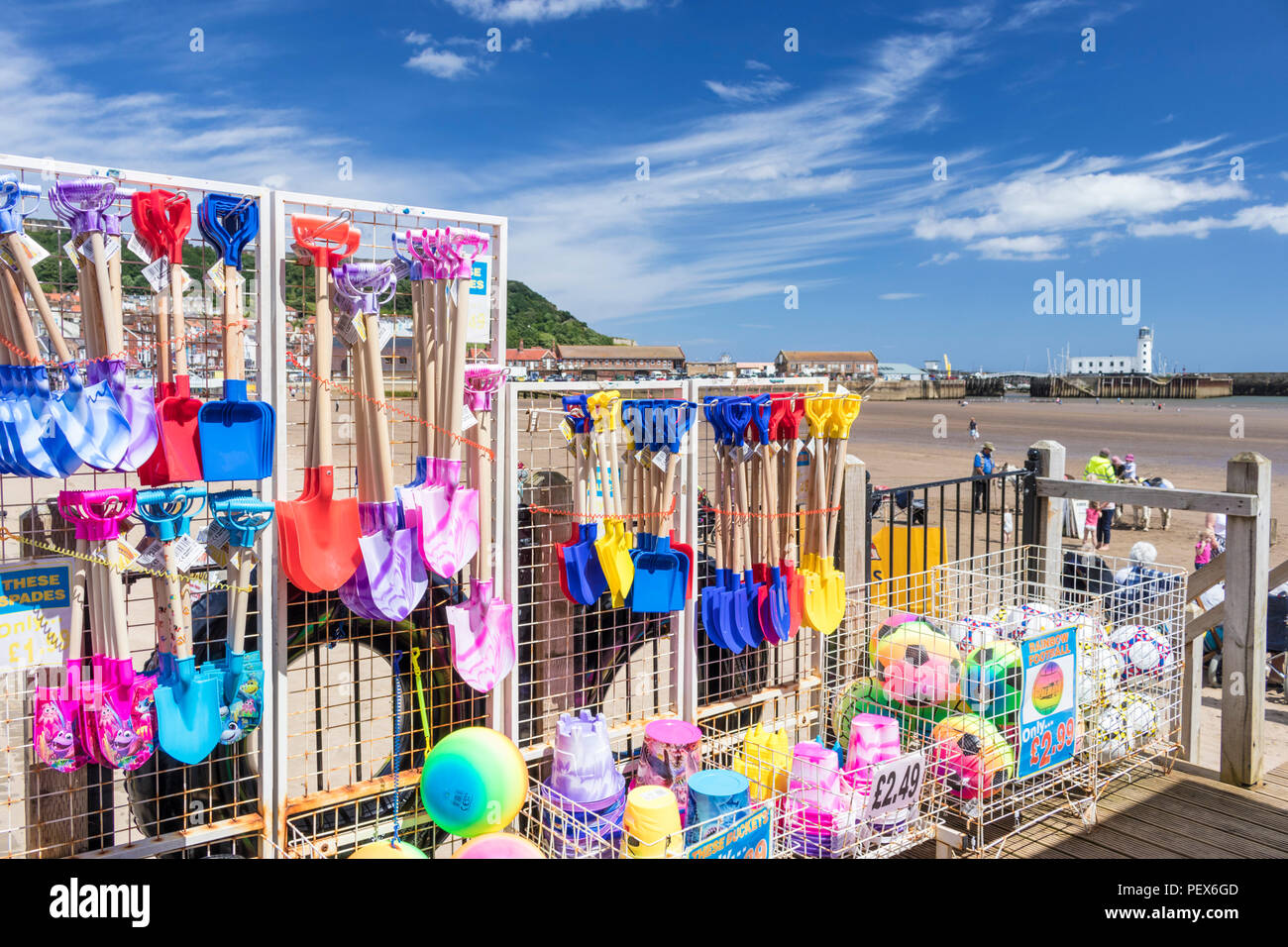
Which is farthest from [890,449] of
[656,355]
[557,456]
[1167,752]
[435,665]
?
[656,355]

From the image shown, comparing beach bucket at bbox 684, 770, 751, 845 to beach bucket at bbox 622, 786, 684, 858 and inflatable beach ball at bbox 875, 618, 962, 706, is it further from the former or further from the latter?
inflatable beach ball at bbox 875, 618, 962, 706

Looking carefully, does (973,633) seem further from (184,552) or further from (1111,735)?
(184,552)

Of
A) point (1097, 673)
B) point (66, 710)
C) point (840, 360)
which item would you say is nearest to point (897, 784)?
point (1097, 673)

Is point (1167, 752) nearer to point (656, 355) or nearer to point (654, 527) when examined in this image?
point (654, 527)

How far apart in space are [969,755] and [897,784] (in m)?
0.42

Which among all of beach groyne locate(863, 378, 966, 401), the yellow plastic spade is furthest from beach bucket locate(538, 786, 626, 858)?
beach groyne locate(863, 378, 966, 401)

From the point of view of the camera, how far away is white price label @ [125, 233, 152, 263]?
267 cm

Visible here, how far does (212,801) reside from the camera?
10.3 feet

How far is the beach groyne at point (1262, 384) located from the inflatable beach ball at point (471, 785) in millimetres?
101285

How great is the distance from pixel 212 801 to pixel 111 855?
0.33 meters

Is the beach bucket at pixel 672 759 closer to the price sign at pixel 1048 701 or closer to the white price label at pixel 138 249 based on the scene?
the price sign at pixel 1048 701

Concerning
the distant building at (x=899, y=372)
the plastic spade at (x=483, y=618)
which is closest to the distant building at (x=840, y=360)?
the distant building at (x=899, y=372)

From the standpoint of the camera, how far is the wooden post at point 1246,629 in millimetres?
4395

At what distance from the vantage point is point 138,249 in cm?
267
